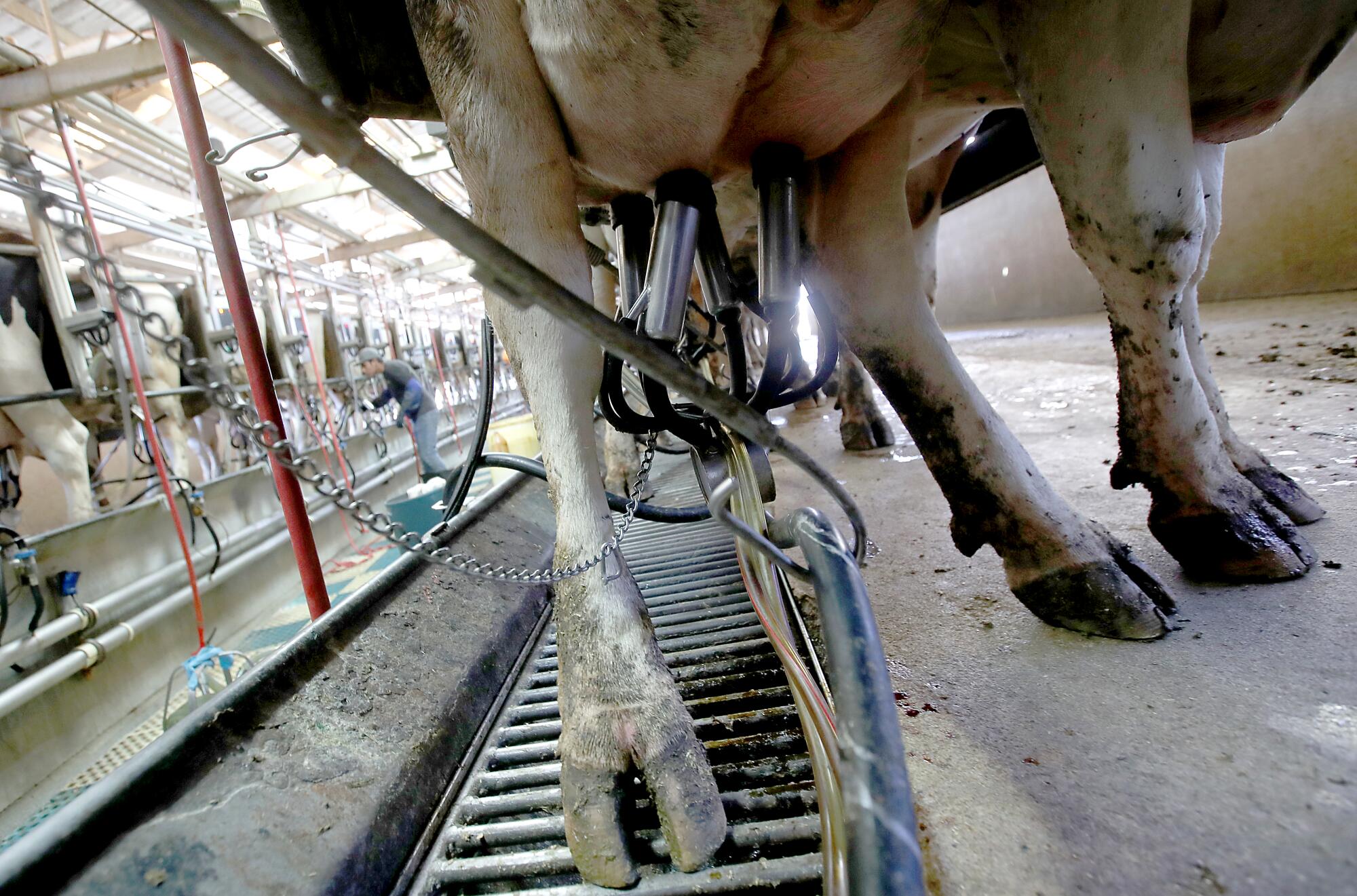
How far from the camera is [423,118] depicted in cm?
139

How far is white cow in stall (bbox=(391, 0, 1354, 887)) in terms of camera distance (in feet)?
2.72

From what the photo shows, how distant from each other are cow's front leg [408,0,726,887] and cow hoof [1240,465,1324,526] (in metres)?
1.35

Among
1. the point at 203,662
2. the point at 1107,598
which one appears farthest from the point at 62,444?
the point at 1107,598

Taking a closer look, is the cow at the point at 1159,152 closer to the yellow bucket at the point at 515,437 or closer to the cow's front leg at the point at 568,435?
the cow's front leg at the point at 568,435

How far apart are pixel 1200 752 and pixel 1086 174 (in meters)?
0.83

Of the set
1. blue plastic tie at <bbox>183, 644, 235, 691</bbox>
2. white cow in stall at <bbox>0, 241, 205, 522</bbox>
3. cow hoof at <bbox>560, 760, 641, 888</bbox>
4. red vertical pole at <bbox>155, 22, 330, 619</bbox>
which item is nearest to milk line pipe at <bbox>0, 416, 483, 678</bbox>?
blue plastic tie at <bbox>183, 644, 235, 691</bbox>

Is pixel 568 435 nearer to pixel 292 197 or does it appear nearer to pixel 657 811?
pixel 657 811

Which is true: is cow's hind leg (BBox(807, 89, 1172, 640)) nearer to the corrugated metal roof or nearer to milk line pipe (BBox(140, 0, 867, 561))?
milk line pipe (BBox(140, 0, 867, 561))

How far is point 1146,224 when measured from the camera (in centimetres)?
93

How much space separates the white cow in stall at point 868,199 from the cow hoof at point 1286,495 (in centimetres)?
21

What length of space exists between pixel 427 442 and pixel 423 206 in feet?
19.5

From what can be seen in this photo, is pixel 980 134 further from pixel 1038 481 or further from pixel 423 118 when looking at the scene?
pixel 423 118

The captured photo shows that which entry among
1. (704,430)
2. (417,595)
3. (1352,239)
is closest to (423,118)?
(704,430)

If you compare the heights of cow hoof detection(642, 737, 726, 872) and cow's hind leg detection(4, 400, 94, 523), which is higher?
cow's hind leg detection(4, 400, 94, 523)
